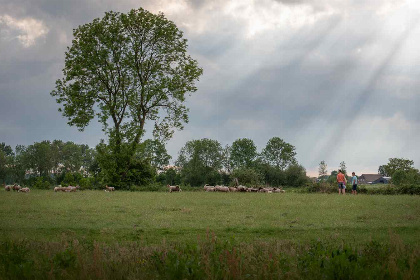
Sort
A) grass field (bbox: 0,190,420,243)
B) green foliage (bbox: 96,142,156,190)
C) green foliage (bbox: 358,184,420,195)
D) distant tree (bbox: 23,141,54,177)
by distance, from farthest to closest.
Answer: distant tree (bbox: 23,141,54,177) → green foliage (bbox: 96,142,156,190) → green foliage (bbox: 358,184,420,195) → grass field (bbox: 0,190,420,243)

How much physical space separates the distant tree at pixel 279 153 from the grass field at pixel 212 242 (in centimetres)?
9875

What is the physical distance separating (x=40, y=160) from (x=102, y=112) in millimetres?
94298

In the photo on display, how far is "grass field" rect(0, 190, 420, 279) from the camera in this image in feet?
26.6

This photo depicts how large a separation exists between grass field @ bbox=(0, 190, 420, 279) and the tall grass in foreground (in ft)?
0.08

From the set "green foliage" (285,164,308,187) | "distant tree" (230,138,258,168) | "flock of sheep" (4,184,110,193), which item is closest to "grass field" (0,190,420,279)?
"flock of sheep" (4,184,110,193)

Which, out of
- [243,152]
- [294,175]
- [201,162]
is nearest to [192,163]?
[201,162]

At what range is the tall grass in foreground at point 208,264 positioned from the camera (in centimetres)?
777

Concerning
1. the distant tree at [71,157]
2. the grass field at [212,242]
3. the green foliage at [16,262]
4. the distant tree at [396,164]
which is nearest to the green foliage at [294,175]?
the distant tree at [396,164]

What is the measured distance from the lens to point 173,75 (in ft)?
176

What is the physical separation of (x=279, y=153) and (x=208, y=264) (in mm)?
119042

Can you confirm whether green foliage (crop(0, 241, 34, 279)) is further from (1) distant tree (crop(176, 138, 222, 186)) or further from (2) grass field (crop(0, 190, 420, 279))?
(1) distant tree (crop(176, 138, 222, 186))

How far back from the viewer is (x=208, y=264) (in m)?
8.00

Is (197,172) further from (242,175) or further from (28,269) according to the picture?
(28,269)

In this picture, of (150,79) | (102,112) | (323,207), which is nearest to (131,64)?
(150,79)
